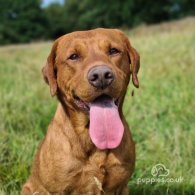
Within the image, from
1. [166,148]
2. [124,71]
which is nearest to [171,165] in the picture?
[166,148]

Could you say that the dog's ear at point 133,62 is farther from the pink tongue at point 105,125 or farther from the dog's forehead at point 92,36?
the pink tongue at point 105,125

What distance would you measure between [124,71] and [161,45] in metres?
9.44

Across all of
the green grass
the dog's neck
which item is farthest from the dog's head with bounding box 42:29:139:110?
the green grass

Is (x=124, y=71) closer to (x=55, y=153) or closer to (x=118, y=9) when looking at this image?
(x=55, y=153)

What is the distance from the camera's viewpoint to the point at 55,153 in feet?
13.6

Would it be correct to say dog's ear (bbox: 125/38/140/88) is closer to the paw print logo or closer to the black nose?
the black nose

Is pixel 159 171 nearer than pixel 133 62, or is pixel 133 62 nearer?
pixel 133 62

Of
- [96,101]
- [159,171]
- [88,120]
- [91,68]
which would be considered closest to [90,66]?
[91,68]

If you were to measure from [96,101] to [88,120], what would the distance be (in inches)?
13.0

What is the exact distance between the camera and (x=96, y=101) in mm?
3979

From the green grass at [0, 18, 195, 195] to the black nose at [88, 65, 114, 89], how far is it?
149 cm

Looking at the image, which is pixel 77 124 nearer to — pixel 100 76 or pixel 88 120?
pixel 88 120

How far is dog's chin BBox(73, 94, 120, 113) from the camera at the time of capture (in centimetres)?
397

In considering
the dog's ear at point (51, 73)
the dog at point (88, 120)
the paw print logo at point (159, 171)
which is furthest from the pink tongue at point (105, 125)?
the paw print logo at point (159, 171)
